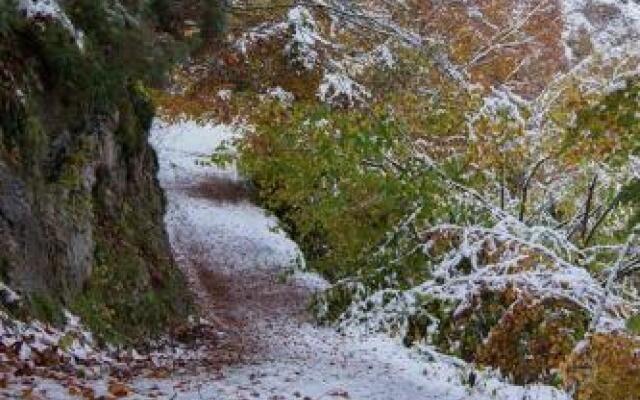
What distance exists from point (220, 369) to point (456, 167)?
13.5ft

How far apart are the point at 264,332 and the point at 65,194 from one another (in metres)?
5.13

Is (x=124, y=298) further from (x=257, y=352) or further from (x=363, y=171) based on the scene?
(x=363, y=171)

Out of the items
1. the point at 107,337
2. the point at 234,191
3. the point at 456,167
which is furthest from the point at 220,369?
the point at 234,191

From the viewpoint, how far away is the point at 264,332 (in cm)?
1299

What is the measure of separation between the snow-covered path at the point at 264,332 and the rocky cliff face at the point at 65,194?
53.2 inches

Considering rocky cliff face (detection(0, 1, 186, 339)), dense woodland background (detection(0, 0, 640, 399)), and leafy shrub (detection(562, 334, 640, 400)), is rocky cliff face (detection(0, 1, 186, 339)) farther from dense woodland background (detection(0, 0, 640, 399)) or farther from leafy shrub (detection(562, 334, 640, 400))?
leafy shrub (detection(562, 334, 640, 400))

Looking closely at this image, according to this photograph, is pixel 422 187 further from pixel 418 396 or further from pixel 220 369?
pixel 220 369

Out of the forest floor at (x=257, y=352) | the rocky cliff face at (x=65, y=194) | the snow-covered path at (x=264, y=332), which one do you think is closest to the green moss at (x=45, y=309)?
the rocky cliff face at (x=65, y=194)

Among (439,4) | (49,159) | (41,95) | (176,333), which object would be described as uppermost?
(439,4)

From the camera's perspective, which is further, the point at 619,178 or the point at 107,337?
the point at 619,178

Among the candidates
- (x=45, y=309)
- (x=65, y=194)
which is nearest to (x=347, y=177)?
(x=65, y=194)

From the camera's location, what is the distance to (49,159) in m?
8.38

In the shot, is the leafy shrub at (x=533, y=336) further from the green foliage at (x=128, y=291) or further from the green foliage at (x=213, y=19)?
the green foliage at (x=213, y=19)

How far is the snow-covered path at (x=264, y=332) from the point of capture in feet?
24.3
